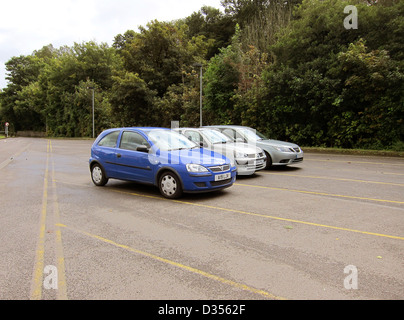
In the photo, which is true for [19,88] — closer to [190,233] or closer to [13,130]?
[13,130]

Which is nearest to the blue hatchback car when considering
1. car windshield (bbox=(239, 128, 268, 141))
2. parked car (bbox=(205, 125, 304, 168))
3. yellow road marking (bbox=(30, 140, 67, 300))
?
yellow road marking (bbox=(30, 140, 67, 300))

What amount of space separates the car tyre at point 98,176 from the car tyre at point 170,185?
7.01 ft

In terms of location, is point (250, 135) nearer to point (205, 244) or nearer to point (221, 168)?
point (221, 168)

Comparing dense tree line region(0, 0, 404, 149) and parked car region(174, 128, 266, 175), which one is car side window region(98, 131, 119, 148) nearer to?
parked car region(174, 128, 266, 175)

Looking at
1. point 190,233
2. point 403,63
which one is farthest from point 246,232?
point 403,63

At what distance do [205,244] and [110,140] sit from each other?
525 cm

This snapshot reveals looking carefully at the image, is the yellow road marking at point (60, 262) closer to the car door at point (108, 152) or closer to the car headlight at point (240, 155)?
the car door at point (108, 152)

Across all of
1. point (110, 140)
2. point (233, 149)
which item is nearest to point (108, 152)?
point (110, 140)

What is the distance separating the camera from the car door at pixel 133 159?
766cm

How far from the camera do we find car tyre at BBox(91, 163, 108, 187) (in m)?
8.77

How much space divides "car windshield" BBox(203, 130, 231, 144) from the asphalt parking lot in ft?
9.76

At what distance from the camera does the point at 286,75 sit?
19562 mm

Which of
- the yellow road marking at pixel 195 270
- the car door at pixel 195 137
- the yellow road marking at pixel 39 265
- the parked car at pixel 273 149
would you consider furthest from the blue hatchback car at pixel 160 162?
the parked car at pixel 273 149
